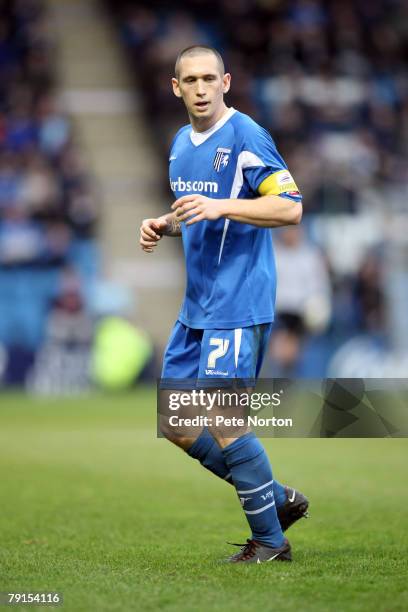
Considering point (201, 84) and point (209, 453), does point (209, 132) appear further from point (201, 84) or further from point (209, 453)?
point (209, 453)

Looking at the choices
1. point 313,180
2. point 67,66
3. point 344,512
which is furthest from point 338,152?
point 344,512

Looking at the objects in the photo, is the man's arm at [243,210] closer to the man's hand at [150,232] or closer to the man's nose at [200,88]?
the man's hand at [150,232]

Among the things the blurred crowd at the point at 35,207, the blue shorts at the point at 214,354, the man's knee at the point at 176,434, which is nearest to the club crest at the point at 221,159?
the blue shorts at the point at 214,354

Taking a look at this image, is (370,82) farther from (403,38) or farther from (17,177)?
(17,177)

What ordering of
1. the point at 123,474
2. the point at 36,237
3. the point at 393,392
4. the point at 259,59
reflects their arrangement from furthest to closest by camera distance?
1. the point at 259,59
2. the point at 36,237
3. the point at 123,474
4. the point at 393,392

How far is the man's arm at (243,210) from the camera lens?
4984mm

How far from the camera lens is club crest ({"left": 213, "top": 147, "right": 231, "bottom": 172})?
5340 mm

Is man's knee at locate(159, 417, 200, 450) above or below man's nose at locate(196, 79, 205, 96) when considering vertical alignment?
below

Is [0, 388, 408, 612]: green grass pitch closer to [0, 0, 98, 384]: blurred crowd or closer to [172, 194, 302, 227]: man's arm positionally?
[172, 194, 302, 227]: man's arm

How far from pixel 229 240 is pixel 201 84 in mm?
709

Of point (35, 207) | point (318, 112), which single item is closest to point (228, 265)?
point (35, 207)

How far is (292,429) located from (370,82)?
57.4 feet

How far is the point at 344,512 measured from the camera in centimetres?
722

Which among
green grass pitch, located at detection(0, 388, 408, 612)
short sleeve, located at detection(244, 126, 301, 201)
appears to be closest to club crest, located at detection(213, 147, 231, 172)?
short sleeve, located at detection(244, 126, 301, 201)
